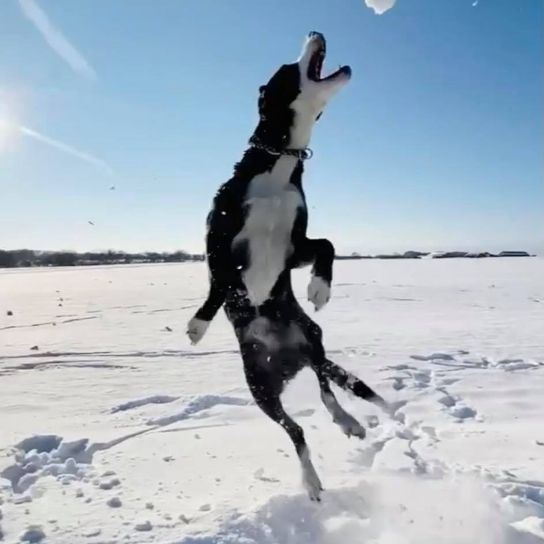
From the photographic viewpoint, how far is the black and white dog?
267 cm

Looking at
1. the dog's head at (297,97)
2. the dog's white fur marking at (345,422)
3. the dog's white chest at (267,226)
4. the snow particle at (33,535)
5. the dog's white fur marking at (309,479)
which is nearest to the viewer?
the dog's head at (297,97)

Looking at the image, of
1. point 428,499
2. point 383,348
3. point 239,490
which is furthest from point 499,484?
point 383,348

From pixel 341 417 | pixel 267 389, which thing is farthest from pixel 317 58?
pixel 341 417

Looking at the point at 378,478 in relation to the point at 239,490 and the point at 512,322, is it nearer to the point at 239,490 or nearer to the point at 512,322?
the point at 239,490

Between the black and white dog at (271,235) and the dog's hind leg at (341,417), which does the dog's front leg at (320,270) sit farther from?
the dog's hind leg at (341,417)

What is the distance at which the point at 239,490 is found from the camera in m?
3.38

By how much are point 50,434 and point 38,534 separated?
1.83 metres

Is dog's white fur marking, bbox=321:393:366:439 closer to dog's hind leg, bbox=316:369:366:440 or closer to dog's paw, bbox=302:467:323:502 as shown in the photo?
dog's hind leg, bbox=316:369:366:440

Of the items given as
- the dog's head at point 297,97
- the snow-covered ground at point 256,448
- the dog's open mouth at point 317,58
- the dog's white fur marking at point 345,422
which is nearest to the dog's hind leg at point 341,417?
the dog's white fur marking at point 345,422

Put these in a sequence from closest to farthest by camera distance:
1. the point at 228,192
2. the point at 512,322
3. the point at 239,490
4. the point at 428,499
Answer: the point at 228,192 < the point at 428,499 < the point at 239,490 < the point at 512,322

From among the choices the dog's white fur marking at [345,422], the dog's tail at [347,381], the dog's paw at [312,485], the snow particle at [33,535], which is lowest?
the snow particle at [33,535]

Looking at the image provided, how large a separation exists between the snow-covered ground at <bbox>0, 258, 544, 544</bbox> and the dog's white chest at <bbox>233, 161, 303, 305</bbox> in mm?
1268

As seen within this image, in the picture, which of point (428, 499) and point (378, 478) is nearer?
point (428, 499)

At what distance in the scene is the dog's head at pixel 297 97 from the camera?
262 centimetres
